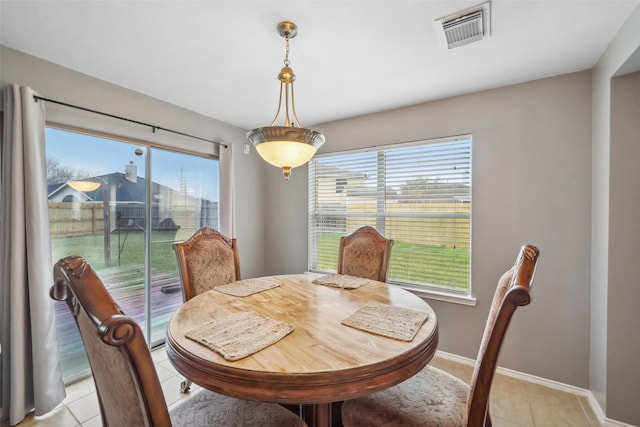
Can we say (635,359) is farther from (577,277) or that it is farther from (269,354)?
(269,354)

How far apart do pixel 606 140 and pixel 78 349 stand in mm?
4324

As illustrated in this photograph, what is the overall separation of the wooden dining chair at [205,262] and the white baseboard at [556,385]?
2147mm

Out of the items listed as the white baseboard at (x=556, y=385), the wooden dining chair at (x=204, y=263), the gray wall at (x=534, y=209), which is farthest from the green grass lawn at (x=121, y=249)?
the white baseboard at (x=556, y=385)

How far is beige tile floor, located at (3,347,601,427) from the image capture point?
1.81m

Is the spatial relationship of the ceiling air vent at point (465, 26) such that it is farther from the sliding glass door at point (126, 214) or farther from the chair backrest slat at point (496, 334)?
the sliding glass door at point (126, 214)

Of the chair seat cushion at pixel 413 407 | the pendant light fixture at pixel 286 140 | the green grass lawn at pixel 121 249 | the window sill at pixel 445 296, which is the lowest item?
the chair seat cushion at pixel 413 407

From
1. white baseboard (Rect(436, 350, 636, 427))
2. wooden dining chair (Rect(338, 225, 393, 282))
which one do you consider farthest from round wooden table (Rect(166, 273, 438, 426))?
white baseboard (Rect(436, 350, 636, 427))

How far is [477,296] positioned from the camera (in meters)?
2.47

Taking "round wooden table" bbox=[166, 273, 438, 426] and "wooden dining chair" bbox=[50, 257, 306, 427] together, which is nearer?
"wooden dining chair" bbox=[50, 257, 306, 427]

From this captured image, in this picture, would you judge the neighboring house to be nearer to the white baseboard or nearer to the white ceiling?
the white ceiling

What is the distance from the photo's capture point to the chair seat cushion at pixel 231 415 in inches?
42.9

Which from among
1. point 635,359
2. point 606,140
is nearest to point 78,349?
point 635,359

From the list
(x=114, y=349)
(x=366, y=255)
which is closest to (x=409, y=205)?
(x=366, y=255)

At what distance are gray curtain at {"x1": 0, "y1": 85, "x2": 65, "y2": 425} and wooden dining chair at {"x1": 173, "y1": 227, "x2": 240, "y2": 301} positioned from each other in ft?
→ 2.96
